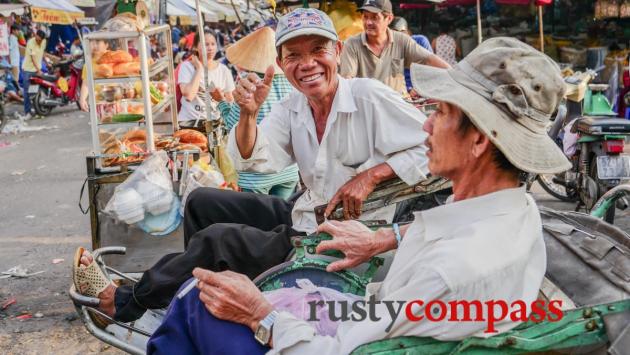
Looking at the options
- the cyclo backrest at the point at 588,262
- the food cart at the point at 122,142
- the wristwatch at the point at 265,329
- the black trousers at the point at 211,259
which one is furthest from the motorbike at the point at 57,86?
the cyclo backrest at the point at 588,262

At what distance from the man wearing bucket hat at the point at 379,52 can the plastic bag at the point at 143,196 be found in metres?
2.01

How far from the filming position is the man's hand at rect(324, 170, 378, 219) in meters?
2.81

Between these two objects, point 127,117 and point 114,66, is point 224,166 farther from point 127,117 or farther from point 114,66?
point 114,66

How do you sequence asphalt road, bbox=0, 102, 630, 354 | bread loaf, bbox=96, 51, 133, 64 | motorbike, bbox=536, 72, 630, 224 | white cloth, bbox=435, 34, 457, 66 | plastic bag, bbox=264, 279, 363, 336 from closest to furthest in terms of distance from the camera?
plastic bag, bbox=264, 279, 363, 336
asphalt road, bbox=0, 102, 630, 354
bread loaf, bbox=96, 51, 133, 64
motorbike, bbox=536, 72, 630, 224
white cloth, bbox=435, 34, 457, 66

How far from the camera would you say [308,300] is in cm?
212

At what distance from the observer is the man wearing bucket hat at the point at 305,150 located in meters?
2.87

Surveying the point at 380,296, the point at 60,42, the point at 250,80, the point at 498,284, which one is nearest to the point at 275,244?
the point at 250,80

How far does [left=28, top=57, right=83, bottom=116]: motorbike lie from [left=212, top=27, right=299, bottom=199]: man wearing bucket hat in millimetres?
11180

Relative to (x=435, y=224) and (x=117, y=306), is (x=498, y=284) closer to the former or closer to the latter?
(x=435, y=224)

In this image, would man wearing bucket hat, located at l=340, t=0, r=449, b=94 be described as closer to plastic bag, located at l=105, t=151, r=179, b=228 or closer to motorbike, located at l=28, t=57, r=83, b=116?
plastic bag, located at l=105, t=151, r=179, b=228

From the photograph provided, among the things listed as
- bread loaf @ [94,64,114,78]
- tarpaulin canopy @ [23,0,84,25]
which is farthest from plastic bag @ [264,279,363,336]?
tarpaulin canopy @ [23,0,84,25]

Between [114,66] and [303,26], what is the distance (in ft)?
7.25

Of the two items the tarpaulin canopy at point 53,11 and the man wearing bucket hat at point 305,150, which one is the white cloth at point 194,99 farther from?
the tarpaulin canopy at point 53,11

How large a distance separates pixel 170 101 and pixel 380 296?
151 inches
